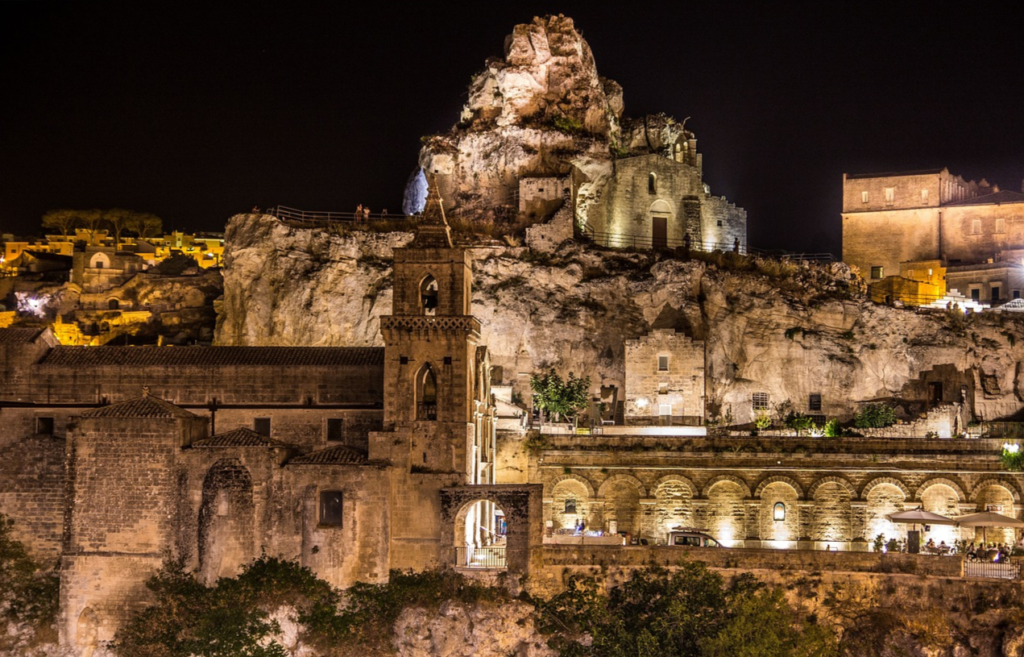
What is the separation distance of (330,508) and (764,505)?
2009 cm

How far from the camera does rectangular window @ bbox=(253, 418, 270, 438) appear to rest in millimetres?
50500

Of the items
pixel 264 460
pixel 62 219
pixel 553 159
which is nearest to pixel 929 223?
pixel 553 159

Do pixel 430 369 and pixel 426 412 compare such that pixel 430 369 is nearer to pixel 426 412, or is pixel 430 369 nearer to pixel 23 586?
pixel 426 412

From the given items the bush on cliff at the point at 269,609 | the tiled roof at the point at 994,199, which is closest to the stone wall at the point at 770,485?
the bush on cliff at the point at 269,609

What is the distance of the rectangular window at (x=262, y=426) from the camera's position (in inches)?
1988

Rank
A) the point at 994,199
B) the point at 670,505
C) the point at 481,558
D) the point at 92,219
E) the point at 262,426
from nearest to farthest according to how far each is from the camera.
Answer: the point at 481,558 < the point at 262,426 < the point at 670,505 < the point at 994,199 < the point at 92,219

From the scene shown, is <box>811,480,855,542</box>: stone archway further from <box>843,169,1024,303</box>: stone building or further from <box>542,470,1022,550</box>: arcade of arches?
<box>843,169,1024,303</box>: stone building

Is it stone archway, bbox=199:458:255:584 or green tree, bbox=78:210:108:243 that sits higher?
green tree, bbox=78:210:108:243

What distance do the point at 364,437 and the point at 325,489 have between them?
4.33 meters

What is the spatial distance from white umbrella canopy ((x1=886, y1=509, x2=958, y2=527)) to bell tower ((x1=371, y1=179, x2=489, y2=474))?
690 inches

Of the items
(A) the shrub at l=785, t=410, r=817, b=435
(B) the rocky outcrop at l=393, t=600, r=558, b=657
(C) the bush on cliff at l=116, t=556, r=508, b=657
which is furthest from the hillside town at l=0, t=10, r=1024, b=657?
(B) the rocky outcrop at l=393, t=600, r=558, b=657

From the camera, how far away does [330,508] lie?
46.1 m

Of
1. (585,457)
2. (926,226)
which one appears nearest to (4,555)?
(585,457)

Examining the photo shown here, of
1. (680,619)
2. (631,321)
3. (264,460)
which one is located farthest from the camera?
(631,321)
